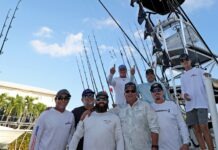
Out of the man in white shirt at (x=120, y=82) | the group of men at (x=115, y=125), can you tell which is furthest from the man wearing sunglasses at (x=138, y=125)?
the man in white shirt at (x=120, y=82)

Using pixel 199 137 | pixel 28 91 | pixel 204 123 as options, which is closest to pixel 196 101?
pixel 204 123

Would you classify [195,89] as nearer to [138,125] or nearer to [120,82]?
[120,82]

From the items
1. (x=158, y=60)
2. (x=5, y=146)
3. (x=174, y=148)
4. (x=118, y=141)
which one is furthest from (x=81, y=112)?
(x=5, y=146)

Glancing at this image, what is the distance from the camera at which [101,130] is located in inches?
134

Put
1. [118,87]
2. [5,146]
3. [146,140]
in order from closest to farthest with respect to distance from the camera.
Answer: [146,140], [118,87], [5,146]

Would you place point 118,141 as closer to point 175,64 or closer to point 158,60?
point 158,60

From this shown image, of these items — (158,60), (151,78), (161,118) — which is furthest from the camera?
(158,60)

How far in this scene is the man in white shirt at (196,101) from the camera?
4.70m

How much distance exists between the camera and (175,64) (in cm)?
922

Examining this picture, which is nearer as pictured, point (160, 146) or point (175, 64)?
point (160, 146)

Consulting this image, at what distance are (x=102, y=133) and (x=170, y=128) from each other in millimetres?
899

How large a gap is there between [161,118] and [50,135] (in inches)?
59.4

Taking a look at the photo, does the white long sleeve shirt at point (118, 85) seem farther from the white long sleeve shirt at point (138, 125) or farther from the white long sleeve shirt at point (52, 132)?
the white long sleeve shirt at point (138, 125)

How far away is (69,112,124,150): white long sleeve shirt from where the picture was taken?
11.0 ft
